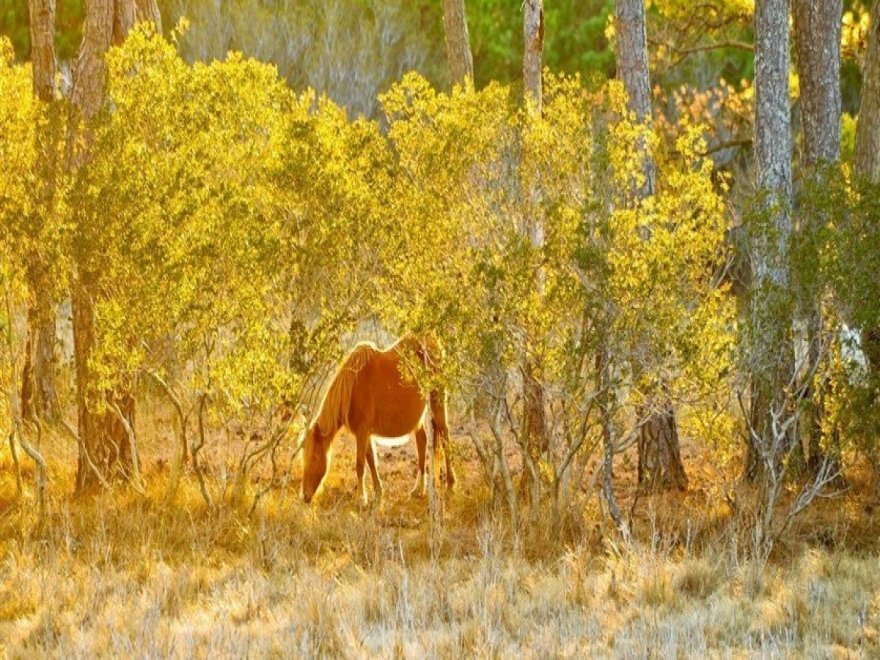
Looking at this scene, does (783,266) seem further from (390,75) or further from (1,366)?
(390,75)

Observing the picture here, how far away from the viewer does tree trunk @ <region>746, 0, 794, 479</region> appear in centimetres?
881

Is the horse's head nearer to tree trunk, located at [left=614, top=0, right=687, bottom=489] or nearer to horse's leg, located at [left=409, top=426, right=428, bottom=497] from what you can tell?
horse's leg, located at [left=409, top=426, right=428, bottom=497]

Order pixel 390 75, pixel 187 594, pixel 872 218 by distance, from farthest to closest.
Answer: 1. pixel 390 75
2. pixel 872 218
3. pixel 187 594

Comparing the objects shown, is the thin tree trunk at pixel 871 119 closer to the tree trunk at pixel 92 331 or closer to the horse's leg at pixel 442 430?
the horse's leg at pixel 442 430

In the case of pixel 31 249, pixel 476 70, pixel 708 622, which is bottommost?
pixel 708 622

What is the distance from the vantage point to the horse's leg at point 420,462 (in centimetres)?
1088

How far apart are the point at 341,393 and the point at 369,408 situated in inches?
11.7

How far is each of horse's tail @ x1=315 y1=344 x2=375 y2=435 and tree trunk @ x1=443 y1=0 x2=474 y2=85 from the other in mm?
3177

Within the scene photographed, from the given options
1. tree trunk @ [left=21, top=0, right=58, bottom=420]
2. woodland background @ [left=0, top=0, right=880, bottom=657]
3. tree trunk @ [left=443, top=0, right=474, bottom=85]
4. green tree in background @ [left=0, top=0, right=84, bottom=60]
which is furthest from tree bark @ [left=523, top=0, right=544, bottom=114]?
green tree in background @ [left=0, top=0, right=84, bottom=60]

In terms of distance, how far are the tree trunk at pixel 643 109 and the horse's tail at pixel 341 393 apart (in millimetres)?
2230

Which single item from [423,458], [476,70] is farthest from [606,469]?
[476,70]

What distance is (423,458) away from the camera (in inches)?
436

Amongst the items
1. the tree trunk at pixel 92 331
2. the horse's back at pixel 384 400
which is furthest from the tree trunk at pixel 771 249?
the tree trunk at pixel 92 331

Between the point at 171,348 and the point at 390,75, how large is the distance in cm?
1852
